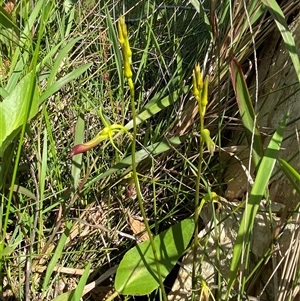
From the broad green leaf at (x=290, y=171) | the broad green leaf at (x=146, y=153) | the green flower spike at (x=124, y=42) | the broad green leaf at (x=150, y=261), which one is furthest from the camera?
the broad green leaf at (x=146, y=153)

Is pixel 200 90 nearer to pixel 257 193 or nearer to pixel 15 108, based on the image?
pixel 257 193

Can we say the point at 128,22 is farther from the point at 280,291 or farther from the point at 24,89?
the point at 280,291

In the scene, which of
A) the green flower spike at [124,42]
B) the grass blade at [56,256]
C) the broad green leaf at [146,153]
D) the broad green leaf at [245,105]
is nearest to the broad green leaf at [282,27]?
the broad green leaf at [245,105]

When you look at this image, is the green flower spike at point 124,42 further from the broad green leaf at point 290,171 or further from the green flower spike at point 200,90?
the broad green leaf at point 290,171

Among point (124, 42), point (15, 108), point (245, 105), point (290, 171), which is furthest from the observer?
point (15, 108)

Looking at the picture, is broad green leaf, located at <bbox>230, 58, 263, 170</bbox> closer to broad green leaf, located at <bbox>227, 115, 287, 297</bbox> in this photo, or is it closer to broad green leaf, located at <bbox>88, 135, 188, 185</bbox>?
broad green leaf, located at <bbox>227, 115, 287, 297</bbox>

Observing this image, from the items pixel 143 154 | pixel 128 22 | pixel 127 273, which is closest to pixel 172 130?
pixel 143 154

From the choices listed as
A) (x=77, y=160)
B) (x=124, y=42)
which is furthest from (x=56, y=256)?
(x=124, y=42)
